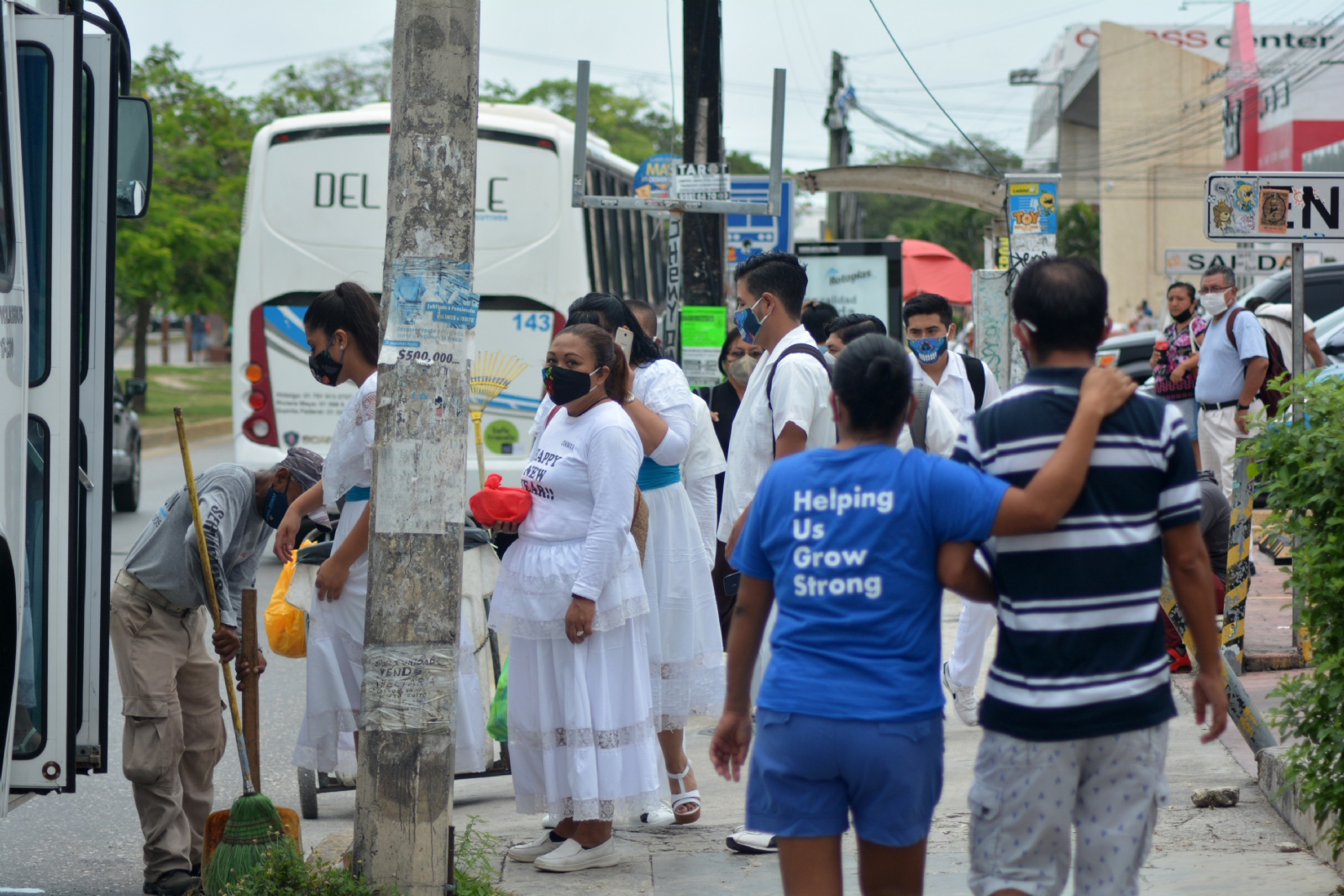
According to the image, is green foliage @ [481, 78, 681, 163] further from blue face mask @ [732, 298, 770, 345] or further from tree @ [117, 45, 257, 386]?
blue face mask @ [732, 298, 770, 345]

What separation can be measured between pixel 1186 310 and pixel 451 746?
9861mm

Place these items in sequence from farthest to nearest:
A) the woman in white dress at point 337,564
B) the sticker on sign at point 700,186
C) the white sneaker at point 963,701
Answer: the sticker on sign at point 700,186, the white sneaker at point 963,701, the woman in white dress at point 337,564

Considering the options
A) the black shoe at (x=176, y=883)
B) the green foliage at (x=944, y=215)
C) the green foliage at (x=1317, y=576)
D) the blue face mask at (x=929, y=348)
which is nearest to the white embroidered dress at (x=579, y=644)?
the black shoe at (x=176, y=883)

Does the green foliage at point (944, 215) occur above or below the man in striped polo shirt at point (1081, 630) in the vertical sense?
above

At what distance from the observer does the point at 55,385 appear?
13.6 ft

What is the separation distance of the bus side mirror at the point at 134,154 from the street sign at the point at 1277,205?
4262mm

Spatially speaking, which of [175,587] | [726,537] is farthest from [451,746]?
[726,537]

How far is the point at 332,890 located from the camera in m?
3.75

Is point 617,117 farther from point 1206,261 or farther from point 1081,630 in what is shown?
point 1081,630

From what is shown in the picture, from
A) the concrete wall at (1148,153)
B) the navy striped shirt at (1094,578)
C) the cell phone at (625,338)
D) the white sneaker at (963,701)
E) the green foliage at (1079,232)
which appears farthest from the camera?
the green foliage at (1079,232)

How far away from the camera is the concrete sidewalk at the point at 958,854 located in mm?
4414

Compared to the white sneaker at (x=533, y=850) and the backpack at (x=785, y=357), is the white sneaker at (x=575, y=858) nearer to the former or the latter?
the white sneaker at (x=533, y=850)

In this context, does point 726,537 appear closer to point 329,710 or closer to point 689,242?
point 329,710

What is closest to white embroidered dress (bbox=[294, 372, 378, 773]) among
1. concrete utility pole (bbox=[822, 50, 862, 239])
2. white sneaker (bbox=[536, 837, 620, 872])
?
white sneaker (bbox=[536, 837, 620, 872])
